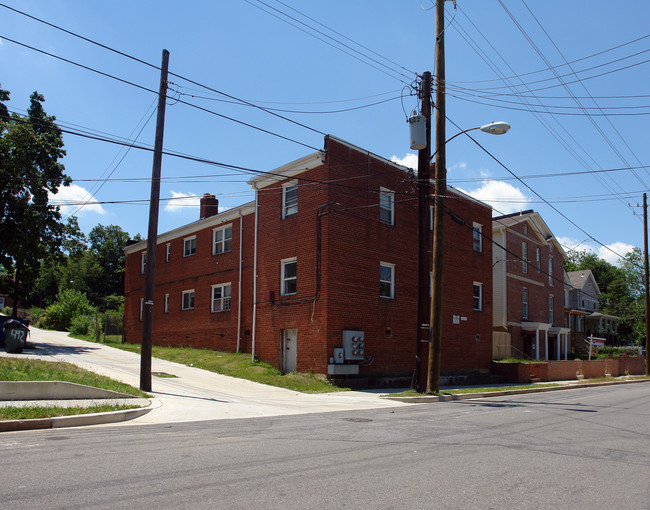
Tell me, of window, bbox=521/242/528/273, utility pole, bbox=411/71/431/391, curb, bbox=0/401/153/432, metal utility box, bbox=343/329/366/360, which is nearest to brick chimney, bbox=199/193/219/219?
metal utility box, bbox=343/329/366/360

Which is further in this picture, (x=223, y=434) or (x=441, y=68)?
(x=441, y=68)

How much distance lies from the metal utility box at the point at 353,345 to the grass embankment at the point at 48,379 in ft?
25.4

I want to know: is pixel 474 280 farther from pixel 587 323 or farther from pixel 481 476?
pixel 587 323

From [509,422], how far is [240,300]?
14872 mm

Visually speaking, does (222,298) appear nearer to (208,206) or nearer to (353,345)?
(208,206)

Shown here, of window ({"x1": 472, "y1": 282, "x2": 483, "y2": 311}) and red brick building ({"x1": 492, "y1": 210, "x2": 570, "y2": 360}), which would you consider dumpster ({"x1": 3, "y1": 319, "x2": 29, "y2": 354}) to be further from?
red brick building ({"x1": 492, "y1": 210, "x2": 570, "y2": 360})

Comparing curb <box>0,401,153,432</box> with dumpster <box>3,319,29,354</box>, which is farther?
dumpster <box>3,319,29,354</box>

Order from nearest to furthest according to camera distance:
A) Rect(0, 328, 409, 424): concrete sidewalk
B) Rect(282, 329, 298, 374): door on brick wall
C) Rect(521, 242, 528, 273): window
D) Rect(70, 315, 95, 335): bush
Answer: Rect(0, 328, 409, 424): concrete sidewalk → Rect(282, 329, 298, 374): door on brick wall → Rect(521, 242, 528, 273): window → Rect(70, 315, 95, 335): bush

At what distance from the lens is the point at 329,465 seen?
6.53m

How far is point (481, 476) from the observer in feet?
20.2

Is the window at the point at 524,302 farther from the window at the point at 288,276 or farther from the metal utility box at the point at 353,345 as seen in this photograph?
the window at the point at 288,276

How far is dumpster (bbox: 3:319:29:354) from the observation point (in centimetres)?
2122

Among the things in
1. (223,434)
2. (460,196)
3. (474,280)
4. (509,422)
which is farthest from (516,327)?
(223,434)

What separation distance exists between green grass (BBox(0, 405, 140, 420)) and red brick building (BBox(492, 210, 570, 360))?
27216 millimetres
